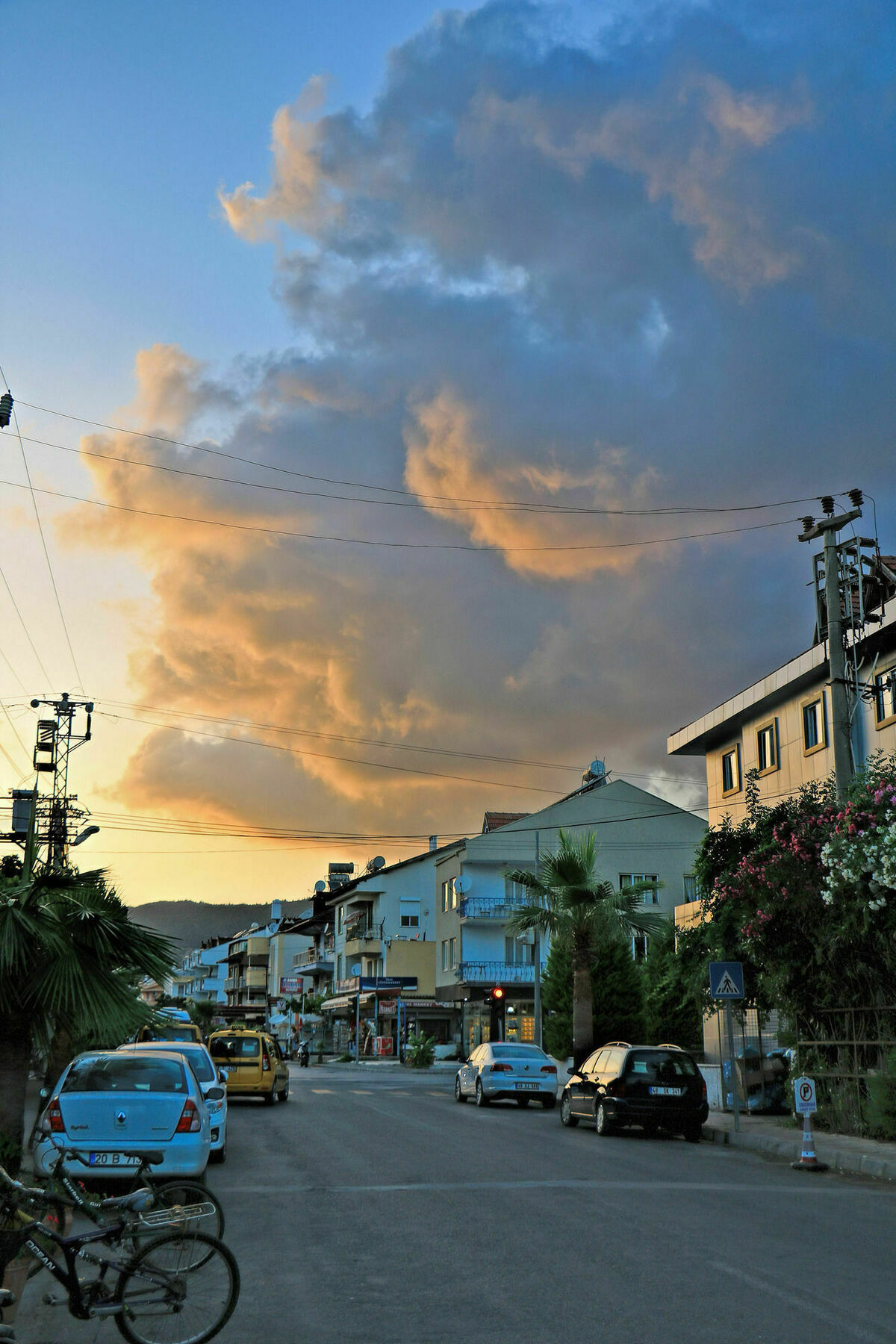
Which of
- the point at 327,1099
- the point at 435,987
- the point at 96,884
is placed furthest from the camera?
the point at 435,987

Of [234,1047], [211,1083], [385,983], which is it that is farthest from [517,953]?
[211,1083]

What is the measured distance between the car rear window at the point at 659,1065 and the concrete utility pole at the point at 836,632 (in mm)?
5176

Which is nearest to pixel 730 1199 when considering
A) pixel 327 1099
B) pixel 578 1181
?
pixel 578 1181

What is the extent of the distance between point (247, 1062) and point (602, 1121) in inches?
475

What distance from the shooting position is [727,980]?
2178 cm

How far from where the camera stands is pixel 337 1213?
12.2 m

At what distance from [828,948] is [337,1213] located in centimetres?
1114

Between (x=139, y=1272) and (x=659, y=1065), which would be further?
(x=659, y=1065)

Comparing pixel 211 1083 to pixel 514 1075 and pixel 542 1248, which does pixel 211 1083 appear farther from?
pixel 514 1075

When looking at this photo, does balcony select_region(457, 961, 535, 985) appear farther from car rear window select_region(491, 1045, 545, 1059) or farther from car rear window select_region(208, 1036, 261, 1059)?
car rear window select_region(208, 1036, 261, 1059)

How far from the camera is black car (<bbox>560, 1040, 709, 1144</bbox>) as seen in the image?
21.5 metres

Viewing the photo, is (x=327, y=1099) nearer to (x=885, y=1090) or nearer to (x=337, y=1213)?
(x=885, y=1090)

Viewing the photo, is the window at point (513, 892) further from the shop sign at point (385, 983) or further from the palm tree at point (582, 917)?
the palm tree at point (582, 917)

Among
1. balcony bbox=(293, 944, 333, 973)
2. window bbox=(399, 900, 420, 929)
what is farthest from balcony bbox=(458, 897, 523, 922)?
balcony bbox=(293, 944, 333, 973)
